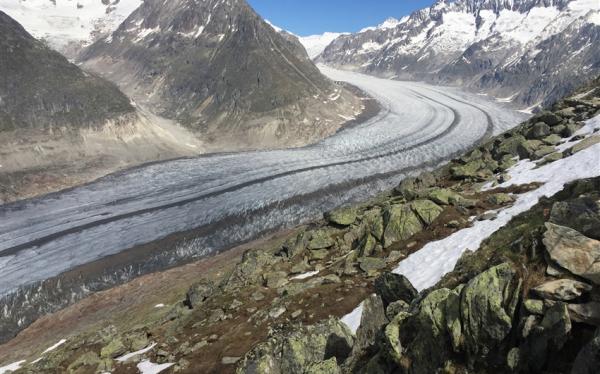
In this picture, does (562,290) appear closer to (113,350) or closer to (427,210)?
(427,210)

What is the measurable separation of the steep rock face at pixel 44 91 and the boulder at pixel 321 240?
87053mm

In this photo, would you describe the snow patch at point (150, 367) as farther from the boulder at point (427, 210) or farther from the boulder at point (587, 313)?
the boulder at point (587, 313)

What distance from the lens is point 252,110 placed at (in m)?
125

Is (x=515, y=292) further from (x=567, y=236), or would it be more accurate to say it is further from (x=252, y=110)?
(x=252, y=110)

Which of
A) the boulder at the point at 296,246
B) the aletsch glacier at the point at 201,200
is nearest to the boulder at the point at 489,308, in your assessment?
the boulder at the point at 296,246

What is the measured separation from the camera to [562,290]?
422 inches

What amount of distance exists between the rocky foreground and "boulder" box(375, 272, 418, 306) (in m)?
0.05

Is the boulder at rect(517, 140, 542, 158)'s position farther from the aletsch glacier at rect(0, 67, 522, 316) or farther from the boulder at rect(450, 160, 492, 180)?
the aletsch glacier at rect(0, 67, 522, 316)

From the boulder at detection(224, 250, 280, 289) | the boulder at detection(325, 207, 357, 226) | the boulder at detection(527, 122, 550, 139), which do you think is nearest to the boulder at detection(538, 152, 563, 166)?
the boulder at detection(527, 122, 550, 139)

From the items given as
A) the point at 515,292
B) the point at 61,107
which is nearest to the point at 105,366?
the point at 515,292

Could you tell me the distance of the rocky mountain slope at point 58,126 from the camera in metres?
88.0

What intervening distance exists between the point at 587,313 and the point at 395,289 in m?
8.22

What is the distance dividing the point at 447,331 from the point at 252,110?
384ft

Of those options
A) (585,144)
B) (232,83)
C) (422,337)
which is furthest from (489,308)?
(232,83)
